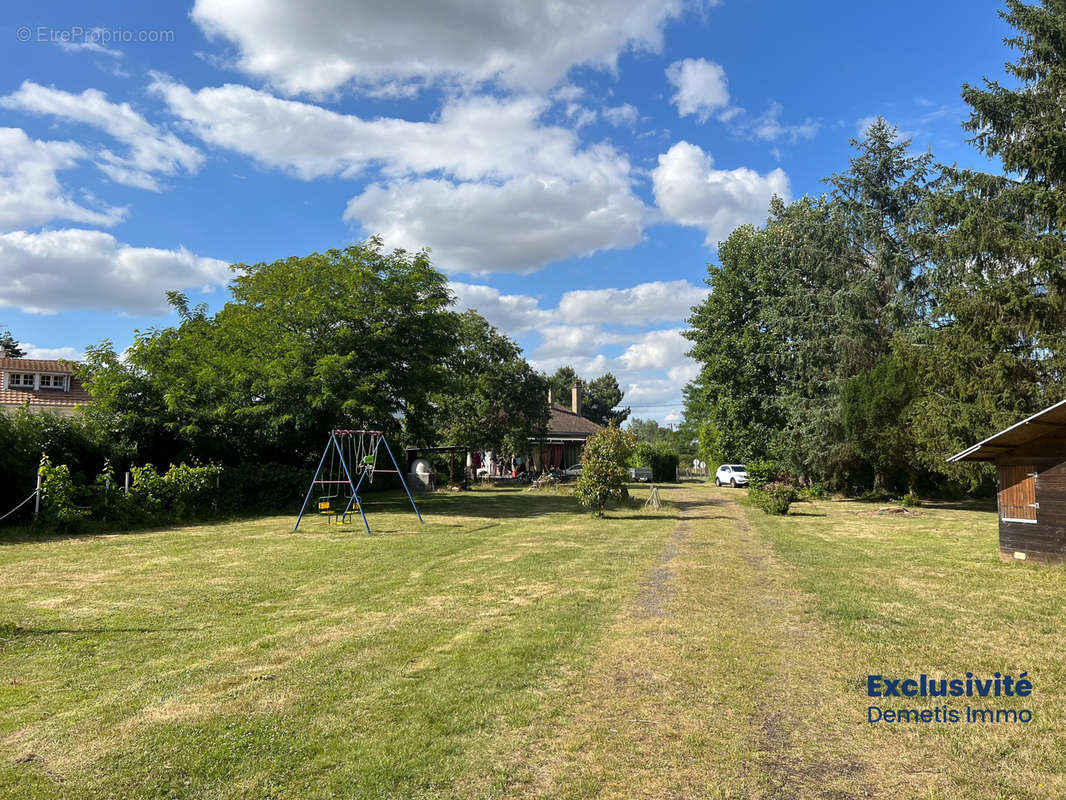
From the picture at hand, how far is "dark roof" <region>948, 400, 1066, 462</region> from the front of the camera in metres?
11.0

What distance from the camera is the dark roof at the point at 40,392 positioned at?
3562 centimetres

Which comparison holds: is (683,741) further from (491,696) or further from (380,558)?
(380,558)

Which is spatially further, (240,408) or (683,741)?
(240,408)

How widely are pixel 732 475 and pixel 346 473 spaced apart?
1219 inches

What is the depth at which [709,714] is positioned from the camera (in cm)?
517

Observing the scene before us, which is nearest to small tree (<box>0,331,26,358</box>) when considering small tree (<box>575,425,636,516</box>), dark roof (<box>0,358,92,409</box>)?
dark roof (<box>0,358,92,409</box>)

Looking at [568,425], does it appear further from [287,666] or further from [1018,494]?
[287,666]

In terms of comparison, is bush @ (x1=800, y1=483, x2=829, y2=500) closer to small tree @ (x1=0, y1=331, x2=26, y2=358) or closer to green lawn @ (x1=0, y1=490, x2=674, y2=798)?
green lawn @ (x1=0, y1=490, x2=674, y2=798)

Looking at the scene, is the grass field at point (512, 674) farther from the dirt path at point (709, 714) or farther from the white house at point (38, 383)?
the white house at point (38, 383)

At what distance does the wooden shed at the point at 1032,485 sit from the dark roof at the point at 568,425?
127ft

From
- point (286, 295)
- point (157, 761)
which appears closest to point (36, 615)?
point (157, 761)

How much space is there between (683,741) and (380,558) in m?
9.29

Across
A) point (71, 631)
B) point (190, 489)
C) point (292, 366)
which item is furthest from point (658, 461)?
point (71, 631)

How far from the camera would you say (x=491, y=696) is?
18.0 ft
